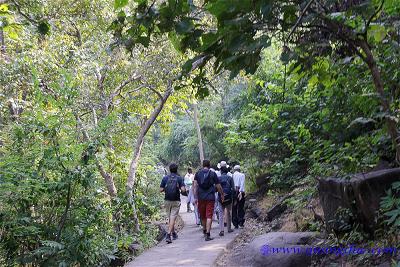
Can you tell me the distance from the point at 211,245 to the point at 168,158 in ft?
92.5

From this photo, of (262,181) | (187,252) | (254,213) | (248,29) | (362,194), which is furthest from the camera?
(262,181)

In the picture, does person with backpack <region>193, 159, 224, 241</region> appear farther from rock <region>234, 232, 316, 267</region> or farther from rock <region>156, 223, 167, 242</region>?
rock <region>156, 223, 167, 242</region>

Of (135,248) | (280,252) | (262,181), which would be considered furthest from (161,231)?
(280,252)

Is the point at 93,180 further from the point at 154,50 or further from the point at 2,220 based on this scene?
the point at 154,50

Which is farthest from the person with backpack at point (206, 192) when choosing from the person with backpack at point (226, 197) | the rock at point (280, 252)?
the rock at point (280, 252)

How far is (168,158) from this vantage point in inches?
1431

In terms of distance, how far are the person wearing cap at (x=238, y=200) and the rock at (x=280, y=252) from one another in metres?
3.57

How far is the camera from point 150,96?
1216 cm

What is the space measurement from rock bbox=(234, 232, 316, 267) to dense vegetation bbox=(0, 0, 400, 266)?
1037 millimetres

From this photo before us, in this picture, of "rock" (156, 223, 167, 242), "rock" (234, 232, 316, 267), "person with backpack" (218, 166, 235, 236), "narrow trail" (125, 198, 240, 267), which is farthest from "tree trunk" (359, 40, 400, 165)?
"rock" (156, 223, 167, 242)

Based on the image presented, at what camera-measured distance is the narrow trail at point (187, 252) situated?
7086 millimetres

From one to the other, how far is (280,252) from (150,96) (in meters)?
7.49

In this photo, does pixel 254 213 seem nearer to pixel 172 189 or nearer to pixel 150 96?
pixel 172 189

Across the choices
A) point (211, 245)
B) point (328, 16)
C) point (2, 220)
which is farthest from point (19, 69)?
point (328, 16)
